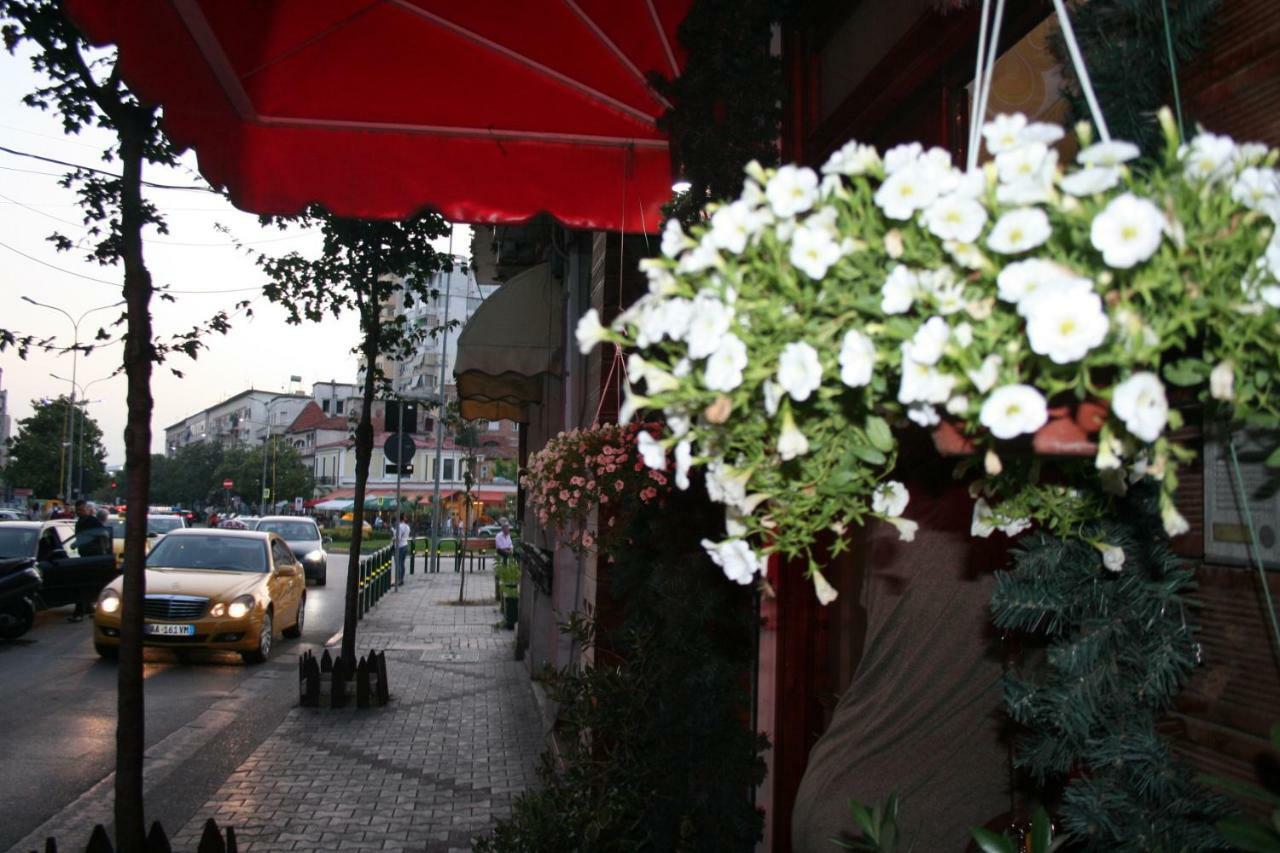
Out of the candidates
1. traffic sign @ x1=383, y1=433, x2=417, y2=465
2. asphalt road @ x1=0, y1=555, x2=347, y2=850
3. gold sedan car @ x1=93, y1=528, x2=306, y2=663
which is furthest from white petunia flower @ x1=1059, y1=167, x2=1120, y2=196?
traffic sign @ x1=383, y1=433, x2=417, y2=465

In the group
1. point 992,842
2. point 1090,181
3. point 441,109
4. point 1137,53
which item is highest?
point 441,109

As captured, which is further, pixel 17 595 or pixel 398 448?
pixel 398 448

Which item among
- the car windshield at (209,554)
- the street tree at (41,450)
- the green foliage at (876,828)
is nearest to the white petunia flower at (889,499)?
the green foliage at (876,828)

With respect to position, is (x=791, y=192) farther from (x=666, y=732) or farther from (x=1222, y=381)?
(x=666, y=732)

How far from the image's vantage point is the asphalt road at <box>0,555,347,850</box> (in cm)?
741

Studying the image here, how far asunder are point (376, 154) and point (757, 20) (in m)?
1.87

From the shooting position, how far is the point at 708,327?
1.26m

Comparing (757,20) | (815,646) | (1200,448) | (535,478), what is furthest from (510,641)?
(1200,448)

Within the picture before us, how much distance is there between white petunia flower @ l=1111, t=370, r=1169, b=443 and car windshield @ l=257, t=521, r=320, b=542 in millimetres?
28745

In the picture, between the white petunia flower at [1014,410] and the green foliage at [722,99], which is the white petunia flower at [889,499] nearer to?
the white petunia flower at [1014,410]

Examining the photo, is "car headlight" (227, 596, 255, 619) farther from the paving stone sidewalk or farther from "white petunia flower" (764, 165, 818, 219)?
"white petunia flower" (764, 165, 818, 219)

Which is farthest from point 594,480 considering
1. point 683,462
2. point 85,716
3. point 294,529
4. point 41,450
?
point 41,450

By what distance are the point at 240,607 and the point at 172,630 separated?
855mm

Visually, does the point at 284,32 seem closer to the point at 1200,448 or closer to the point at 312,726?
the point at 1200,448
